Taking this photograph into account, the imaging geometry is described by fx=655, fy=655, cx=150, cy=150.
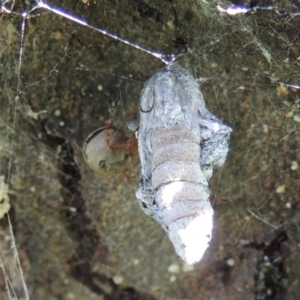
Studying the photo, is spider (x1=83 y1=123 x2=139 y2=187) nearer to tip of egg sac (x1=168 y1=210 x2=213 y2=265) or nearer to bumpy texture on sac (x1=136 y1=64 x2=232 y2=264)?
bumpy texture on sac (x1=136 y1=64 x2=232 y2=264)

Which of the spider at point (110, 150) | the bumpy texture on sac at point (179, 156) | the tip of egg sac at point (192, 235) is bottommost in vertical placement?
the tip of egg sac at point (192, 235)

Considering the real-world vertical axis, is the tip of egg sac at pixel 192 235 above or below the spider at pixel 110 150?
below

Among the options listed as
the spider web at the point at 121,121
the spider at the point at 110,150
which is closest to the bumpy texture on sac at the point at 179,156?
the spider at the point at 110,150

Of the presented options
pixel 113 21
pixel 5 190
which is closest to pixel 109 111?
pixel 113 21

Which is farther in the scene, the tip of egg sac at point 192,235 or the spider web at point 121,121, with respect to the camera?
the spider web at point 121,121

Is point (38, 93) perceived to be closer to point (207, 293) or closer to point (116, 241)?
point (116, 241)

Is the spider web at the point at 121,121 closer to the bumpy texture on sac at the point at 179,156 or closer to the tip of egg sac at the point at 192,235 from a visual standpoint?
the bumpy texture on sac at the point at 179,156
